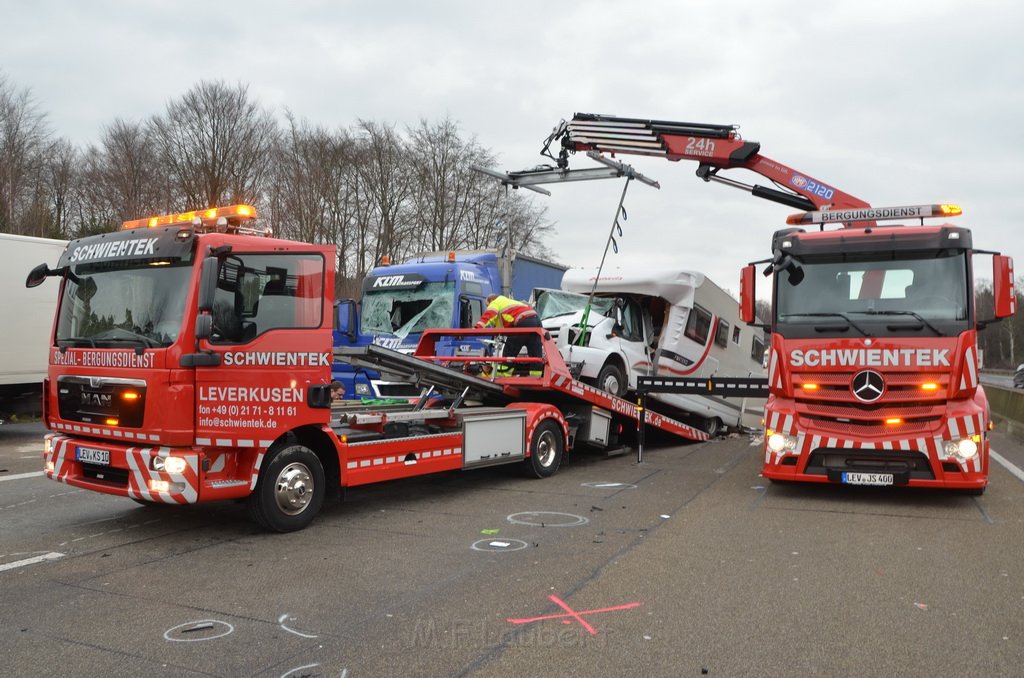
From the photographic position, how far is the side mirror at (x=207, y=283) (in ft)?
19.4

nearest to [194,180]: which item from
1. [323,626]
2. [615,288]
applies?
[615,288]

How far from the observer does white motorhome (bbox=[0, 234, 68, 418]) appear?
11922mm

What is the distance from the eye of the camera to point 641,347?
40.9 feet

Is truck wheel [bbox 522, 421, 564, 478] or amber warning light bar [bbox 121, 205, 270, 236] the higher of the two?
amber warning light bar [bbox 121, 205, 270, 236]

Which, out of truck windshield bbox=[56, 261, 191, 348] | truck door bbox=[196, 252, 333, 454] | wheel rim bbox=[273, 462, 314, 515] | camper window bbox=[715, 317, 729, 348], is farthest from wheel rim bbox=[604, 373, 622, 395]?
truck windshield bbox=[56, 261, 191, 348]

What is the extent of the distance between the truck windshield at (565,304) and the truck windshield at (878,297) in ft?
13.6

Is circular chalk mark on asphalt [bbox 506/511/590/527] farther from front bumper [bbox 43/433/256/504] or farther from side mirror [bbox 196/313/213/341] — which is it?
side mirror [bbox 196/313/213/341]

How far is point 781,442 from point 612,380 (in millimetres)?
4037

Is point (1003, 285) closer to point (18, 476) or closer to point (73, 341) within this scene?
point (73, 341)

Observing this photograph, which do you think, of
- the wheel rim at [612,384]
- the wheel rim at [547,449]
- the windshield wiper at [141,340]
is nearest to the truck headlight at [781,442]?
the wheel rim at [547,449]

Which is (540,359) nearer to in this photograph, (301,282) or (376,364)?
(376,364)

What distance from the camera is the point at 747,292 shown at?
8727 millimetres

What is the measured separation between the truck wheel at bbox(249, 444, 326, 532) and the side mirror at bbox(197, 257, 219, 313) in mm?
1273

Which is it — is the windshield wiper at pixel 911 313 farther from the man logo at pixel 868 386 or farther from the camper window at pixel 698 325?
the camper window at pixel 698 325
